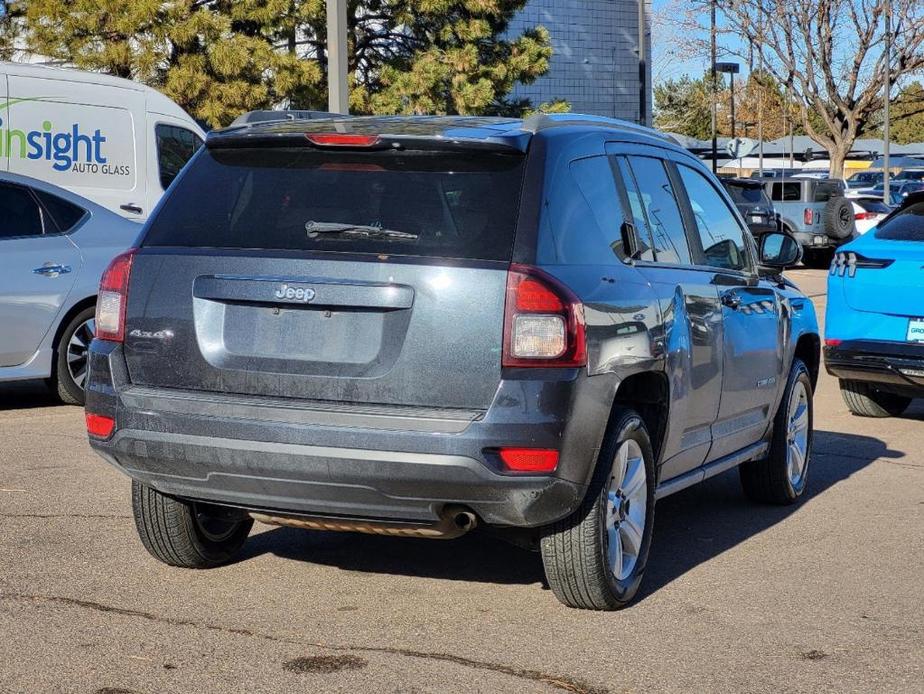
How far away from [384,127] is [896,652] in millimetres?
2456

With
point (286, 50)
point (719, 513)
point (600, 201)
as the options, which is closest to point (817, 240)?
point (286, 50)

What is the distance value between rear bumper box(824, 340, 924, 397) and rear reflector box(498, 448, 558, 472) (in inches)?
206

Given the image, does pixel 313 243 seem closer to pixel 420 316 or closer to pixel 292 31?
pixel 420 316

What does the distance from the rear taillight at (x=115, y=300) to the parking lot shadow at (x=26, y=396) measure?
5.45m

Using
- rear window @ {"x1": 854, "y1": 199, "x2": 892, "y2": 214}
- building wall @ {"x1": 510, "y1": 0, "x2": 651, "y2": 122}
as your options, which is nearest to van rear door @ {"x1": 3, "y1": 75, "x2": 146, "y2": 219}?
rear window @ {"x1": 854, "y1": 199, "x2": 892, "y2": 214}

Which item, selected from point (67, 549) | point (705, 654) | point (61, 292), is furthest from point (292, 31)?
point (705, 654)

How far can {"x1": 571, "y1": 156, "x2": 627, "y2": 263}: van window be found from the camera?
16.9 ft

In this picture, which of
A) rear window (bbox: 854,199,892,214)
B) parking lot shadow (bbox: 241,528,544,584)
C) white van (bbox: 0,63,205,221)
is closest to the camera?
parking lot shadow (bbox: 241,528,544,584)

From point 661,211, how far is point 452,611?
186 centimetres

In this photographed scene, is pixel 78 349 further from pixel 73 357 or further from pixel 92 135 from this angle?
pixel 92 135

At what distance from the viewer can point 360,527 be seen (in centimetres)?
496

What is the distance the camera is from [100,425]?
16.9 ft

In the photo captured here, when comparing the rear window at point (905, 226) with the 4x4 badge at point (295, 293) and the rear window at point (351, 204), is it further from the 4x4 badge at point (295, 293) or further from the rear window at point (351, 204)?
the 4x4 badge at point (295, 293)

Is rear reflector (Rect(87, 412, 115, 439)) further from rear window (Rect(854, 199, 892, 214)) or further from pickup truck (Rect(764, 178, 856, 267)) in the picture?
rear window (Rect(854, 199, 892, 214))
